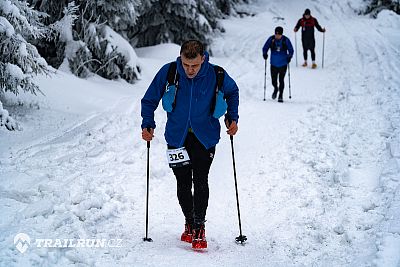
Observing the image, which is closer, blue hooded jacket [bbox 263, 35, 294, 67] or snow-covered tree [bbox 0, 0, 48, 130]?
snow-covered tree [bbox 0, 0, 48, 130]

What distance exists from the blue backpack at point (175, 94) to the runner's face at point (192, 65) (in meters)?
0.18

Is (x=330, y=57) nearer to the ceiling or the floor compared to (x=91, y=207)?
nearer to the ceiling

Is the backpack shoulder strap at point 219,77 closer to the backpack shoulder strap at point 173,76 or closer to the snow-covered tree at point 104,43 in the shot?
the backpack shoulder strap at point 173,76

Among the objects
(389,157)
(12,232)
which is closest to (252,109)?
(389,157)

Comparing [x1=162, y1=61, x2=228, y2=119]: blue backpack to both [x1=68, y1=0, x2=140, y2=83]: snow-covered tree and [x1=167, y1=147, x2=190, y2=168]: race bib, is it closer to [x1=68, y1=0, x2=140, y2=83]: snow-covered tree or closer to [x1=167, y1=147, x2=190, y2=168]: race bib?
[x1=167, y1=147, x2=190, y2=168]: race bib

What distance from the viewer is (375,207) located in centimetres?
554

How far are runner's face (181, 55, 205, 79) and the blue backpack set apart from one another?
184 mm

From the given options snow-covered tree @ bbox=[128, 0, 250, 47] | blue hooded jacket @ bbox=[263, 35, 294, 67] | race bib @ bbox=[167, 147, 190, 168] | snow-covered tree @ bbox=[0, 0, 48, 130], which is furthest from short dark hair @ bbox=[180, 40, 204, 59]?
snow-covered tree @ bbox=[128, 0, 250, 47]

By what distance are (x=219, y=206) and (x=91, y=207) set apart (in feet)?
5.54

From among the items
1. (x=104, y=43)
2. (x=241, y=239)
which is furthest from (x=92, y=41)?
(x=241, y=239)

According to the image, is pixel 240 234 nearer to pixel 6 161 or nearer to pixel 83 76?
pixel 6 161

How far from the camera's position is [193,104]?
4488 millimetres
